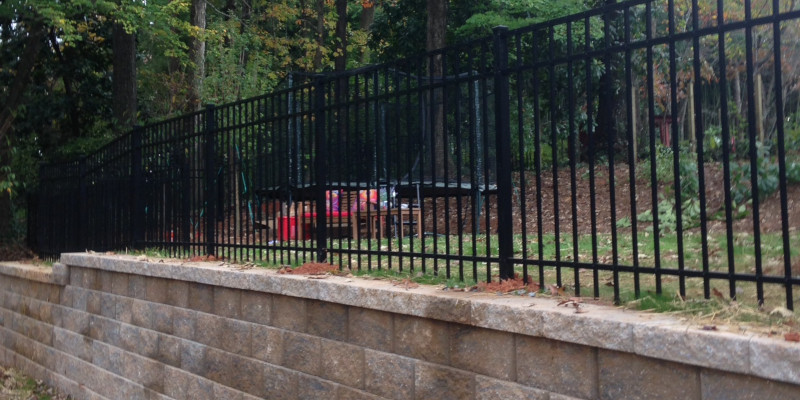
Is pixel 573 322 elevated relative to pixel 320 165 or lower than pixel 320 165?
lower

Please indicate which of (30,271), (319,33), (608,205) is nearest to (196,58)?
(319,33)

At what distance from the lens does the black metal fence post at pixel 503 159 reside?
4.72m

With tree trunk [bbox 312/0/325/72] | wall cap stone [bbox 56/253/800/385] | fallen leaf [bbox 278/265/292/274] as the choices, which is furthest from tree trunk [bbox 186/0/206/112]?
wall cap stone [bbox 56/253/800/385]

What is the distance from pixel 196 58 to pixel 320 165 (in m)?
14.3

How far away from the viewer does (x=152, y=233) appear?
30.3 feet

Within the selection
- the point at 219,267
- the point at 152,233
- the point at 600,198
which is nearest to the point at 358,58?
the point at 600,198

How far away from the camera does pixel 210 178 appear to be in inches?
316

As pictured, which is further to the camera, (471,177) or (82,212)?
(82,212)

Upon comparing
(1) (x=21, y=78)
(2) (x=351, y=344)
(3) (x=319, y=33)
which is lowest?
(2) (x=351, y=344)

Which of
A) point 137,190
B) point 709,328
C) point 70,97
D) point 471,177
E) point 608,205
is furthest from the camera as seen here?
point 70,97

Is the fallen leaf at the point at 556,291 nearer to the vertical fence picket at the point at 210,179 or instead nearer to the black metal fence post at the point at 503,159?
the black metal fence post at the point at 503,159

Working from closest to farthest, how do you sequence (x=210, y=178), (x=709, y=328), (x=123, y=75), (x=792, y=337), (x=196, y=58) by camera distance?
(x=792, y=337), (x=709, y=328), (x=210, y=178), (x=123, y=75), (x=196, y=58)

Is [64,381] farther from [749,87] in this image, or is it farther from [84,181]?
[749,87]

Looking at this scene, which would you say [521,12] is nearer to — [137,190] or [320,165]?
[137,190]
